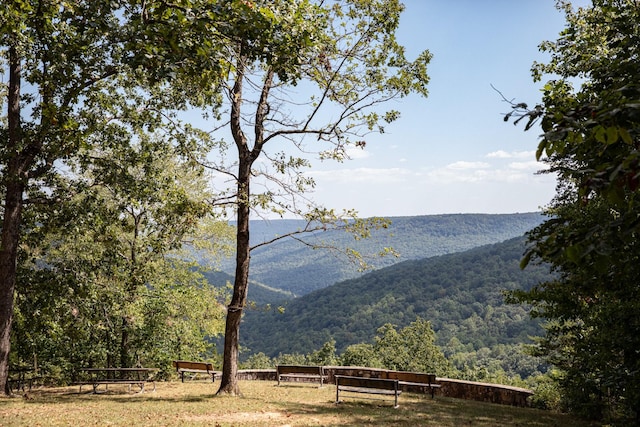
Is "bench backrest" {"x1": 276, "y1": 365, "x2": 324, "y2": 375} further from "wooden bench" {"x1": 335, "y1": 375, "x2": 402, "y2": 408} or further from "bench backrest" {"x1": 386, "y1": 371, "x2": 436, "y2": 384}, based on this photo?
"wooden bench" {"x1": 335, "y1": 375, "x2": 402, "y2": 408}

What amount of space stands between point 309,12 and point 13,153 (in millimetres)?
6822

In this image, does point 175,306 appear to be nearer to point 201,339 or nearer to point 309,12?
point 201,339

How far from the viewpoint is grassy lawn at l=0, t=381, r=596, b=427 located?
8.46 meters

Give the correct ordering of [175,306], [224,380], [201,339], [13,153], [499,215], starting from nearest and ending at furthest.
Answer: [13,153] → [224,380] → [175,306] → [201,339] → [499,215]

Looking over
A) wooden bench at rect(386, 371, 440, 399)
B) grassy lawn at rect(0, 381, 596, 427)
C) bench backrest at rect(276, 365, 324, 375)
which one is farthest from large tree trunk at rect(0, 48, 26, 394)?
wooden bench at rect(386, 371, 440, 399)

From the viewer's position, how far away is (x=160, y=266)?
18.7 m

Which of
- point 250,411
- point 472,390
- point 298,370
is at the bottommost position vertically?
point 472,390

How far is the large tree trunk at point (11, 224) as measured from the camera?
431 inches

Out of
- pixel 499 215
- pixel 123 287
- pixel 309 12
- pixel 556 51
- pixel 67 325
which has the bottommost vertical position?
pixel 67 325

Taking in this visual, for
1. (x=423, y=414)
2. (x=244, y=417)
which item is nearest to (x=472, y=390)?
(x=423, y=414)

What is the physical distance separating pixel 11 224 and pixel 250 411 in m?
6.55

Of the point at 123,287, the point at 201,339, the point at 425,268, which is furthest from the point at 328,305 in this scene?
the point at 123,287

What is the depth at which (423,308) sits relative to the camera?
8456 cm

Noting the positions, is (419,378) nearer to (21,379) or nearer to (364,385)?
(364,385)
